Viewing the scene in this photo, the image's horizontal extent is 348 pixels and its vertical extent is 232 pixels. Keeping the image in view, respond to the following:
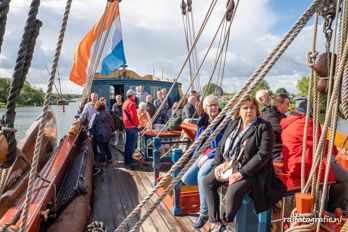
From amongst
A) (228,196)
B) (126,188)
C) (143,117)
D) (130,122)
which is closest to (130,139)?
(130,122)

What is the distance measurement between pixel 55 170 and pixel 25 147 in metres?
0.72

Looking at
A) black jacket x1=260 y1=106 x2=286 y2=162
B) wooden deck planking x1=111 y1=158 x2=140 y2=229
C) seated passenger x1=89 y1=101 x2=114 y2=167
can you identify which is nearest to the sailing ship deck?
wooden deck planking x1=111 y1=158 x2=140 y2=229

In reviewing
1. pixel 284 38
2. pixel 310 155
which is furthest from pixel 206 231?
pixel 284 38

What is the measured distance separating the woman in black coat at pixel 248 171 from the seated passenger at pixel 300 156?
437mm

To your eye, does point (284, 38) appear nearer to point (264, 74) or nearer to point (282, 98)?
point (264, 74)

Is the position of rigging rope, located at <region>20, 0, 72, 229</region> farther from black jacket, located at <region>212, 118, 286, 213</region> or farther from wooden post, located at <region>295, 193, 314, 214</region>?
black jacket, located at <region>212, 118, 286, 213</region>

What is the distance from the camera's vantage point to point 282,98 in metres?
3.05

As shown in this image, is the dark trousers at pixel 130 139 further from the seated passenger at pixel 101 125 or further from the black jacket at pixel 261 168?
the black jacket at pixel 261 168

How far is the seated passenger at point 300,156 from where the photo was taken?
2.29 m

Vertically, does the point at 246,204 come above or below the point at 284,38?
below

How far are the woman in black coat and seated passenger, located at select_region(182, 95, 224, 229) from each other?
25 centimetres

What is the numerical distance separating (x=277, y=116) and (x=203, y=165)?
994mm

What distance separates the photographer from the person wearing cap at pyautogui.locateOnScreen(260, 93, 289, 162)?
276 centimetres

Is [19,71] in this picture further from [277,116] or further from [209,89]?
[209,89]
